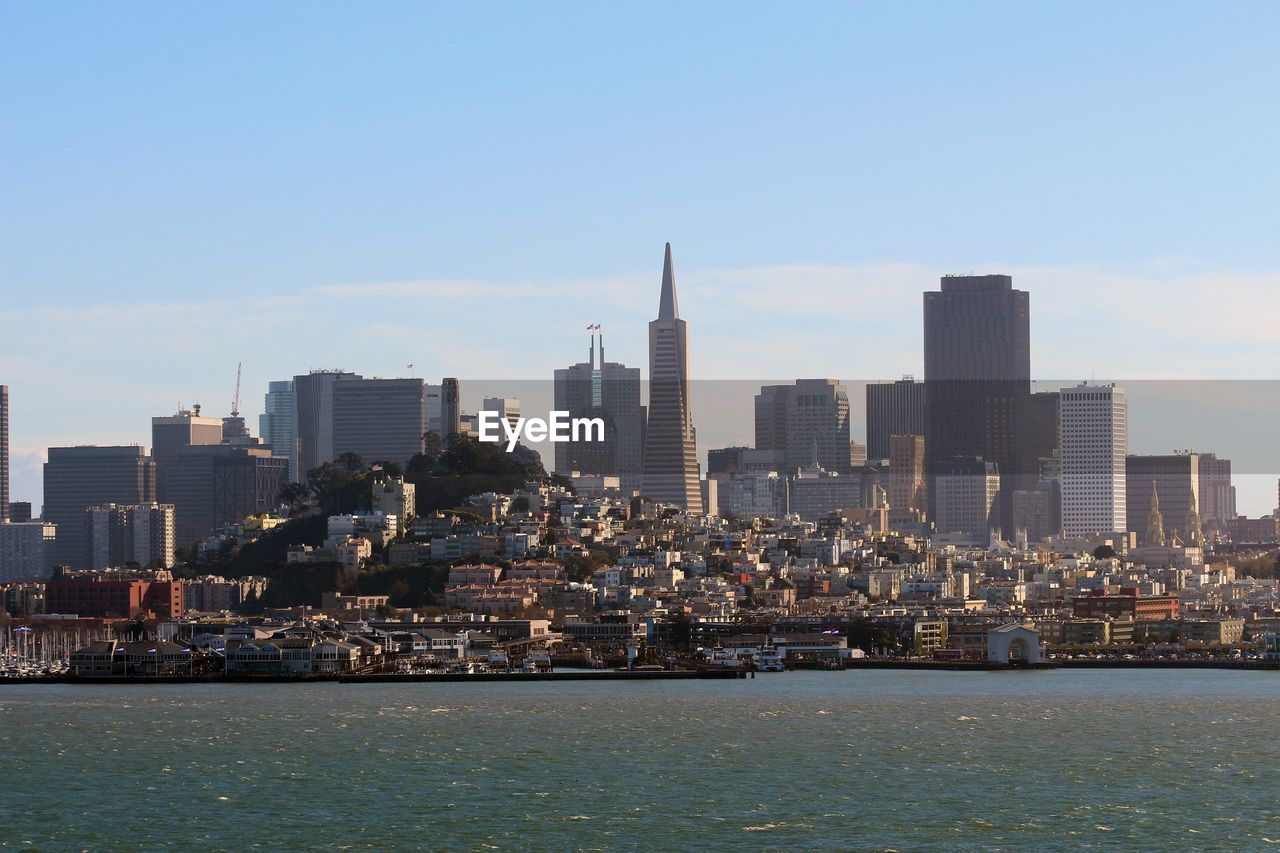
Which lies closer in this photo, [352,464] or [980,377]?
[352,464]

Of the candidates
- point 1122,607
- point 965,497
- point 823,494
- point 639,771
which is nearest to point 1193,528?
point 965,497

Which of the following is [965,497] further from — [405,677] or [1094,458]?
[405,677]

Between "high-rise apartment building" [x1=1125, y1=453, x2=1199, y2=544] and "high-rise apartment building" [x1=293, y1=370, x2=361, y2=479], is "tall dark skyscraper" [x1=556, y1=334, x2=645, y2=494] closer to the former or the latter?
"high-rise apartment building" [x1=293, y1=370, x2=361, y2=479]

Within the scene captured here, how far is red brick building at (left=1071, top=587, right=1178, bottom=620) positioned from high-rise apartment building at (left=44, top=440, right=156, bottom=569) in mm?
63570

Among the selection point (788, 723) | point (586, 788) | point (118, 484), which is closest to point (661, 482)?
point (118, 484)

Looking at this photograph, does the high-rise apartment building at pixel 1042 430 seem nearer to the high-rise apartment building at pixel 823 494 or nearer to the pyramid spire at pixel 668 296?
the high-rise apartment building at pixel 823 494

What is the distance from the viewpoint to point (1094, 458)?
6181 inches

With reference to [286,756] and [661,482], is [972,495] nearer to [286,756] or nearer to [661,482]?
[661,482]

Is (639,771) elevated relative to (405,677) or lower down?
lower down

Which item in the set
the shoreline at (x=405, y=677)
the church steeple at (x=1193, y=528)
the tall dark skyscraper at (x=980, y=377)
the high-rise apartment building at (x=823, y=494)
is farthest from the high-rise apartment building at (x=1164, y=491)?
the shoreline at (x=405, y=677)

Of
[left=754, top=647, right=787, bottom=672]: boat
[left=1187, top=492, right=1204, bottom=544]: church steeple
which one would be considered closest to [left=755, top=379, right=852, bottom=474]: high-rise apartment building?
[left=1187, top=492, right=1204, bottom=544]: church steeple

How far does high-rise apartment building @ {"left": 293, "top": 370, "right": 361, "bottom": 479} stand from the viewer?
137875 millimetres

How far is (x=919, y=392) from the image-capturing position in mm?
165000

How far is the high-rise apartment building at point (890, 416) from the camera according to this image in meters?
164
